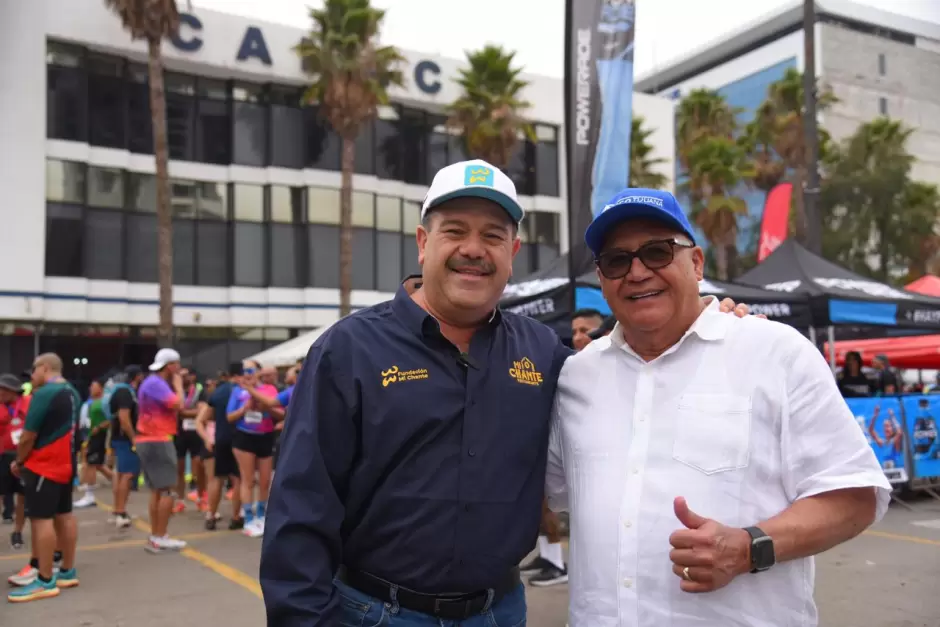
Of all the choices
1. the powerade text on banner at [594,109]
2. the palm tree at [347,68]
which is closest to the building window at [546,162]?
the palm tree at [347,68]

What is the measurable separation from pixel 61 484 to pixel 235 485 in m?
3.34

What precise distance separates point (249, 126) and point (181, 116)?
6.66 ft

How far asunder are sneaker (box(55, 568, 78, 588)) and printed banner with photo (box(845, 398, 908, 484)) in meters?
8.92

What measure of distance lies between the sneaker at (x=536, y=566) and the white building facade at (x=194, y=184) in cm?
1821

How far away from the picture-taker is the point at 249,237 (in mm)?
24766

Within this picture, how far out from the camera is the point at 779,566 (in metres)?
1.94

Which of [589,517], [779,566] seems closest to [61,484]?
[589,517]

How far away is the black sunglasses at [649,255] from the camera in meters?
2.22

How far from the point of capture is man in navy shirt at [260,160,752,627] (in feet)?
6.93

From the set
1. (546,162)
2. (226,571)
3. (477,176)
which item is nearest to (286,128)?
(546,162)

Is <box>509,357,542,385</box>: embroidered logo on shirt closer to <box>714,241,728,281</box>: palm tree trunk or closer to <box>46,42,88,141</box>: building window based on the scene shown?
<box>46,42,88,141</box>: building window

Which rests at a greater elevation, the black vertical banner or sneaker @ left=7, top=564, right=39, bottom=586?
the black vertical banner

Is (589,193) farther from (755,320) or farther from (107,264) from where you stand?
(107,264)

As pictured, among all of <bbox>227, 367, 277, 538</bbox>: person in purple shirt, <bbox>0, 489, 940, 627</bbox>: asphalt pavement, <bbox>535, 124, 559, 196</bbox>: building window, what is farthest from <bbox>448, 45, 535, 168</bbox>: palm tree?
<bbox>0, 489, 940, 627</bbox>: asphalt pavement
